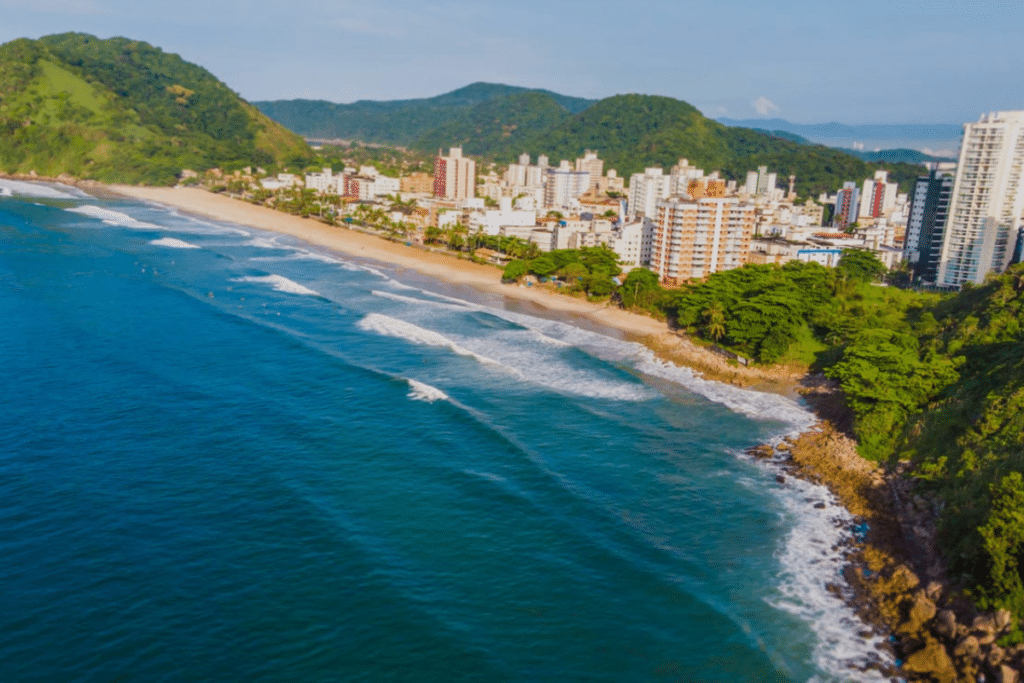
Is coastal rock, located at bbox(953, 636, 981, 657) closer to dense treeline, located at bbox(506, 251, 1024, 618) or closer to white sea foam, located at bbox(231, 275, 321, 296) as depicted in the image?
dense treeline, located at bbox(506, 251, 1024, 618)

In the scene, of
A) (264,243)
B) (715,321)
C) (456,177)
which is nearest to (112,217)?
(264,243)

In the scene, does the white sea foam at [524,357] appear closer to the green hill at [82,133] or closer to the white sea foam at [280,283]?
the white sea foam at [280,283]

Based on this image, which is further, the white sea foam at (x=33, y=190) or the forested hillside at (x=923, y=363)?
the white sea foam at (x=33, y=190)

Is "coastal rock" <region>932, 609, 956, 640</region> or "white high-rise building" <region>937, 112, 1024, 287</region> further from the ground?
"white high-rise building" <region>937, 112, 1024, 287</region>

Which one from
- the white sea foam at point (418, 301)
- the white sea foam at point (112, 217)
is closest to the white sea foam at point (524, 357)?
the white sea foam at point (418, 301)

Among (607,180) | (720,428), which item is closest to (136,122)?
(607,180)

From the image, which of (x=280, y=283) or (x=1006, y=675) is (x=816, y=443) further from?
(x=280, y=283)

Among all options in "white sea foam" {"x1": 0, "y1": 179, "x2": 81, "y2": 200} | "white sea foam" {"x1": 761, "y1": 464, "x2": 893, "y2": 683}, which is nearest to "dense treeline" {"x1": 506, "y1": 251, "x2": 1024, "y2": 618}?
"white sea foam" {"x1": 761, "y1": 464, "x2": 893, "y2": 683}
